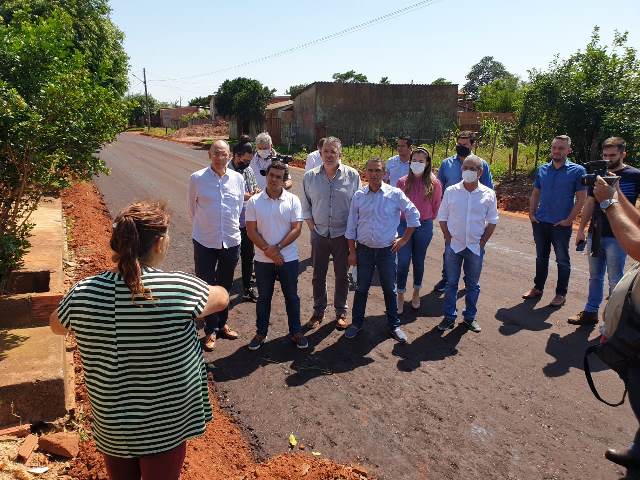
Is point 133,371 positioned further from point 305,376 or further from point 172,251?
point 172,251

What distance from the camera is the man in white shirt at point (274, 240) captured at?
4566 mm

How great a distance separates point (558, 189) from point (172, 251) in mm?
5903

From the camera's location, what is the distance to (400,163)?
6.74m

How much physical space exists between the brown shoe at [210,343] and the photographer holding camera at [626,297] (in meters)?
3.38

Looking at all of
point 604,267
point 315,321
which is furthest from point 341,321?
point 604,267

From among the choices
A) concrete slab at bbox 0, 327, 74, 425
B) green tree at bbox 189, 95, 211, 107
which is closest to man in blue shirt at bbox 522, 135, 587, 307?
concrete slab at bbox 0, 327, 74, 425

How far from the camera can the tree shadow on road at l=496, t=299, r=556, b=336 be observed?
527 centimetres

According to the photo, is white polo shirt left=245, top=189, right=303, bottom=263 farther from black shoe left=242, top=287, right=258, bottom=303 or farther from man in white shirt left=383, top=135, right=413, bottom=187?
man in white shirt left=383, top=135, right=413, bottom=187

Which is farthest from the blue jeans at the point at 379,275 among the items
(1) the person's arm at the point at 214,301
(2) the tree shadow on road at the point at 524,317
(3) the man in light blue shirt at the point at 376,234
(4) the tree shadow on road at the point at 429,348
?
(1) the person's arm at the point at 214,301

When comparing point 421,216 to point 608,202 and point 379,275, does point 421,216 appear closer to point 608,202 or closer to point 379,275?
point 379,275

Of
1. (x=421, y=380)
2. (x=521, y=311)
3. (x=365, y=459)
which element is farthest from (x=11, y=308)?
(x=521, y=311)

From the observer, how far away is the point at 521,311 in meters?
5.73

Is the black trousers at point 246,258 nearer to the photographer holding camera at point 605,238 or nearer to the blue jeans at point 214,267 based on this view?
the blue jeans at point 214,267

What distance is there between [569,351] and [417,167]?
8.26 ft
